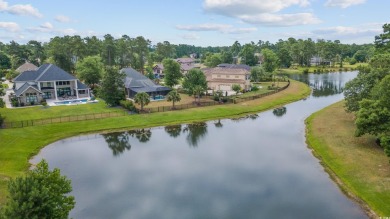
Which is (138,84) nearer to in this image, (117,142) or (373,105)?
(117,142)

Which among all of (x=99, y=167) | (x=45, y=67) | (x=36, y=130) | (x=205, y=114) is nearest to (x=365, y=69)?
(x=205, y=114)

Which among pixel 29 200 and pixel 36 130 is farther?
pixel 36 130

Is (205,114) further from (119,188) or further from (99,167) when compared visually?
(119,188)

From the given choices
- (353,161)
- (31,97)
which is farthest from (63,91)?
(353,161)

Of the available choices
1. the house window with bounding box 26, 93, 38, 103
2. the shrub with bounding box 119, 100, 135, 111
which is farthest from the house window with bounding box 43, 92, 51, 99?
the shrub with bounding box 119, 100, 135, 111

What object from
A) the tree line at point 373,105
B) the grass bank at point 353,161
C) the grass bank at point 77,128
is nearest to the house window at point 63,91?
the grass bank at point 77,128

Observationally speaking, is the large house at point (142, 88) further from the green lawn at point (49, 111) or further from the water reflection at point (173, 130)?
the water reflection at point (173, 130)
